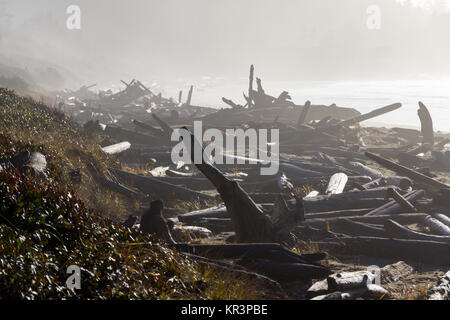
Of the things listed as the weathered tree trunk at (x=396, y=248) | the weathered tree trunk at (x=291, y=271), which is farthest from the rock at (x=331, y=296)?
the weathered tree trunk at (x=396, y=248)

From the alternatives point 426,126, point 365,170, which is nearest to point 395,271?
point 365,170

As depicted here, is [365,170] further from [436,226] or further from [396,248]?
[396,248]

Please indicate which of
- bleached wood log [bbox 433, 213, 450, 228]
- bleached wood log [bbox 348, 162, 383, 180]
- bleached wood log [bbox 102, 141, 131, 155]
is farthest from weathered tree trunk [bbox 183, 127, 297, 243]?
bleached wood log [bbox 102, 141, 131, 155]

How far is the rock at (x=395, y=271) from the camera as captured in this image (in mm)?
7742

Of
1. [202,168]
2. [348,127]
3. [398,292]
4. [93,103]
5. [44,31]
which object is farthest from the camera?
[44,31]

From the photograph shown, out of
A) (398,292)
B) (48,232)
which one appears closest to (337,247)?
(398,292)

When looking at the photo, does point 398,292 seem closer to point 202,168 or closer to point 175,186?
→ point 202,168

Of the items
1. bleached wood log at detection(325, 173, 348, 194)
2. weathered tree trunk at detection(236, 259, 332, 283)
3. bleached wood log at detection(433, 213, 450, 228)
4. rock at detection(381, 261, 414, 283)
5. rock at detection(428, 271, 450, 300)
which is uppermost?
bleached wood log at detection(325, 173, 348, 194)

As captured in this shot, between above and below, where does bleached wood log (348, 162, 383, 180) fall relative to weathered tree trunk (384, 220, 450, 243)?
above

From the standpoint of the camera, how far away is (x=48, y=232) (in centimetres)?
668

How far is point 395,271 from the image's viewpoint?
26.1 feet

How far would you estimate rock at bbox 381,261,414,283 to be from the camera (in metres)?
7.74

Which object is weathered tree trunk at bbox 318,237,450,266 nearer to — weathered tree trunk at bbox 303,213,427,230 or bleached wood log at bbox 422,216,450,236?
weathered tree trunk at bbox 303,213,427,230
